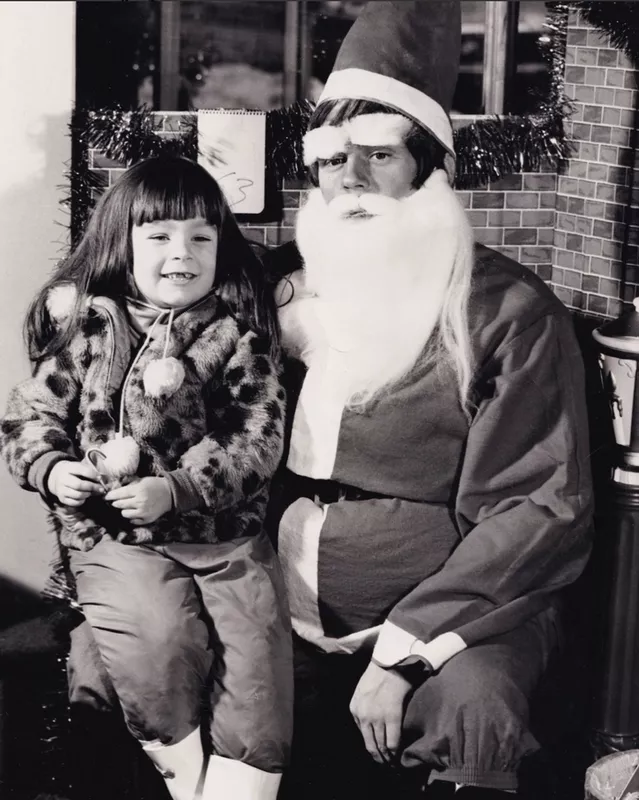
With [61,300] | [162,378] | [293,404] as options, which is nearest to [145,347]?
[162,378]

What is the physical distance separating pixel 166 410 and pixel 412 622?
509 mm

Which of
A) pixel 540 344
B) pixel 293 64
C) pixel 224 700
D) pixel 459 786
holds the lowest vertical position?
pixel 459 786

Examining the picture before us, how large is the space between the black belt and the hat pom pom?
0.28m

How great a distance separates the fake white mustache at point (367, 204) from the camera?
1784mm

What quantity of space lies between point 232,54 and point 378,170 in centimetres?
31

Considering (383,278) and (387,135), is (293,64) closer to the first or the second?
(387,135)

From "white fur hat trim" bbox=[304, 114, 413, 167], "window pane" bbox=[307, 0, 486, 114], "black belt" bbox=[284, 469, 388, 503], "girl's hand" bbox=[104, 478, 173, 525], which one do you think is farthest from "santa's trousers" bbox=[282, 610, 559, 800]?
"window pane" bbox=[307, 0, 486, 114]

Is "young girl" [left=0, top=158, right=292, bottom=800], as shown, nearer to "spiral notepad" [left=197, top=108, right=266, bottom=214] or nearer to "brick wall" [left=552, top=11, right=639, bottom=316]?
"spiral notepad" [left=197, top=108, right=266, bottom=214]

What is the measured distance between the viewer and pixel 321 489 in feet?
6.17

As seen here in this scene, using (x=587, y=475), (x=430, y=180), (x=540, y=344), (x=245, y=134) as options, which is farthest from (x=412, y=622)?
(x=245, y=134)

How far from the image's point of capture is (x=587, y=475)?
1.83 metres

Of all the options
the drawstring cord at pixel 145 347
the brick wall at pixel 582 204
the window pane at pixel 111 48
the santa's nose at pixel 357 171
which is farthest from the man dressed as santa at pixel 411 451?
the window pane at pixel 111 48

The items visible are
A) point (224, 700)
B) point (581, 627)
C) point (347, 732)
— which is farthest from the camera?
Result: point (581, 627)

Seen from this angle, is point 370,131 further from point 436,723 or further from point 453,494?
point 436,723
